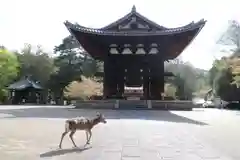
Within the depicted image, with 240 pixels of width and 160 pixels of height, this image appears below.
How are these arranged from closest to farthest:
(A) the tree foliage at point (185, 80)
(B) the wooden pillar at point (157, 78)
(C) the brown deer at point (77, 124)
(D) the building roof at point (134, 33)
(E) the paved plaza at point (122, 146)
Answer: (E) the paved plaza at point (122, 146) → (C) the brown deer at point (77, 124) → (D) the building roof at point (134, 33) → (B) the wooden pillar at point (157, 78) → (A) the tree foliage at point (185, 80)

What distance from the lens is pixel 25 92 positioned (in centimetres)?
6125

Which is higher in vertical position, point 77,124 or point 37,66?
point 37,66

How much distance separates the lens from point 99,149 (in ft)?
31.4

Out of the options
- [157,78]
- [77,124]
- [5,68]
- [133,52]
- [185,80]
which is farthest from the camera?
[185,80]

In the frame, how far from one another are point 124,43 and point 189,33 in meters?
5.85


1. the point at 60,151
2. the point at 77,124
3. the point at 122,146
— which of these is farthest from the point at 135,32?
the point at 60,151

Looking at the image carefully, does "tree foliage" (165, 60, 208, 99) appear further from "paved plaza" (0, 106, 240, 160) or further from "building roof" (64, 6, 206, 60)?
"paved plaza" (0, 106, 240, 160)

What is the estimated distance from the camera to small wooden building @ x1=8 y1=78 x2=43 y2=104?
60219mm

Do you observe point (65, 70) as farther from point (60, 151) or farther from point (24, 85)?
point (60, 151)

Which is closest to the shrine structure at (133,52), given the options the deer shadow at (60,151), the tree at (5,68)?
the deer shadow at (60,151)

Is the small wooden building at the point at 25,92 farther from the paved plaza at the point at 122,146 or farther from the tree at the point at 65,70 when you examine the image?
the paved plaza at the point at 122,146

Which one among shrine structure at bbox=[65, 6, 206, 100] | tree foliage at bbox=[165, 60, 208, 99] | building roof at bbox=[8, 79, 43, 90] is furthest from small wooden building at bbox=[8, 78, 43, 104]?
shrine structure at bbox=[65, 6, 206, 100]

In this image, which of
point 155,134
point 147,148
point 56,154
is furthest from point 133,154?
point 155,134

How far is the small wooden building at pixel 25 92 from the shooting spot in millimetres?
60219
